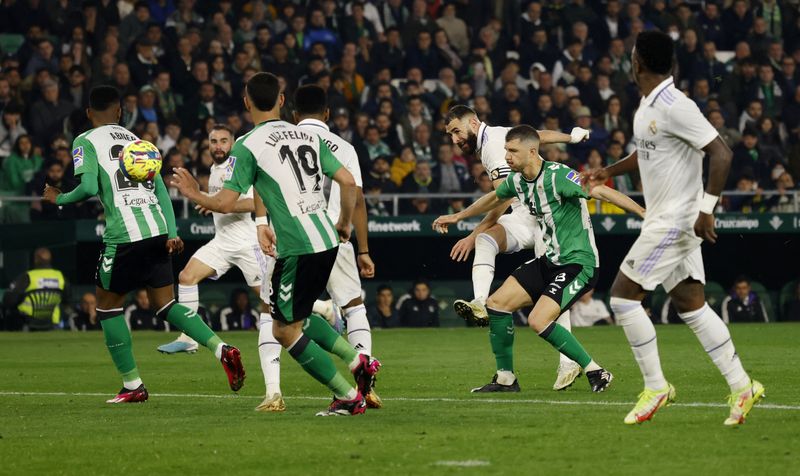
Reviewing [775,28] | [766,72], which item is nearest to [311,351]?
[766,72]

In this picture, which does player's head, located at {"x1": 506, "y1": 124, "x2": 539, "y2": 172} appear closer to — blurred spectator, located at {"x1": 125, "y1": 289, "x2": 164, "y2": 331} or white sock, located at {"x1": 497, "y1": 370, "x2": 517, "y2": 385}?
white sock, located at {"x1": 497, "y1": 370, "x2": 517, "y2": 385}

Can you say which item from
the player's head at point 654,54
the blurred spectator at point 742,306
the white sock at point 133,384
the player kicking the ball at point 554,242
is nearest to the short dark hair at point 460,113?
the player kicking the ball at point 554,242

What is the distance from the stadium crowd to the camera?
881 inches

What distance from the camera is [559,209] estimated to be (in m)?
11.1

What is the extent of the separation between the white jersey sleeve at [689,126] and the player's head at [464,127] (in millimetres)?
4085

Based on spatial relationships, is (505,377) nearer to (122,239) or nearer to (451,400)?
(451,400)

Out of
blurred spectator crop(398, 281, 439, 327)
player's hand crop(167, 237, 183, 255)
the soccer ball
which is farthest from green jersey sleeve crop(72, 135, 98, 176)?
blurred spectator crop(398, 281, 439, 327)

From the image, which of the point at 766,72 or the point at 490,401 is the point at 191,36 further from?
the point at 490,401

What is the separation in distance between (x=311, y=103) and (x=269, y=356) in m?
1.79

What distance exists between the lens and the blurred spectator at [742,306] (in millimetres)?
22500

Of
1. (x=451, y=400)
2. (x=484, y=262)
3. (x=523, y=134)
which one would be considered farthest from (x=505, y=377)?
(x=523, y=134)

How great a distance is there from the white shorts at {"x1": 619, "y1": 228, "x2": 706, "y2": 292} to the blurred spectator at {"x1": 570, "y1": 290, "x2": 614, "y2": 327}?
1389 centimetres

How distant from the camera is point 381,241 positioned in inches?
898

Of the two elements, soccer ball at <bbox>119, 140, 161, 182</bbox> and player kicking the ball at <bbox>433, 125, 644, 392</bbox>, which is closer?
soccer ball at <bbox>119, 140, 161, 182</bbox>
